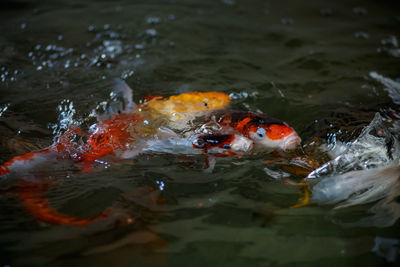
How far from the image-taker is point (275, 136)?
221 cm

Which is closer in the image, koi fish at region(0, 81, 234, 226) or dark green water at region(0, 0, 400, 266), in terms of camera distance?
dark green water at region(0, 0, 400, 266)

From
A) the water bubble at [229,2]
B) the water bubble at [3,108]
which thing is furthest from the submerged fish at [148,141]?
the water bubble at [229,2]

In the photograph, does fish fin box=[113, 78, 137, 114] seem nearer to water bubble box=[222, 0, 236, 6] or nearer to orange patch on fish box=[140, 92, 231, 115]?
orange patch on fish box=[140, 92, 231, 115]

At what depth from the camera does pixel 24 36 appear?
4.16 m

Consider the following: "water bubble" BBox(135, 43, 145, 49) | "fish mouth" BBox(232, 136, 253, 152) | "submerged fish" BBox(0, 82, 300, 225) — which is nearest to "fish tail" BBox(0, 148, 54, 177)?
"submerged fish" BBox(0, 82, 300, 225)

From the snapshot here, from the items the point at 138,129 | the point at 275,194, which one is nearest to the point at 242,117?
the point at 275,194

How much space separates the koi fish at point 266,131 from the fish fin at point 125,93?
0.89 m

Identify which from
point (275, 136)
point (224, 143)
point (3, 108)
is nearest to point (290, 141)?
point (275, 136)

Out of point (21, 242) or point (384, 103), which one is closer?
point (21, 242)

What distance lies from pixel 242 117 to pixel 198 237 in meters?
0.92

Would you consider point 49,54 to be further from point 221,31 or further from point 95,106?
point 221,31

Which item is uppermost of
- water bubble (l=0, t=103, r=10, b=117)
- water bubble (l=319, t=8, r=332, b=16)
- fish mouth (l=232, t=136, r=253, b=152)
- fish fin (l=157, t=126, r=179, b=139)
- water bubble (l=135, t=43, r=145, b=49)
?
water bubble (l=319, t=8, r=332, b=16)

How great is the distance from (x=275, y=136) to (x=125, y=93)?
1438mm

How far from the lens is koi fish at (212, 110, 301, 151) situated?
221 centimetres
